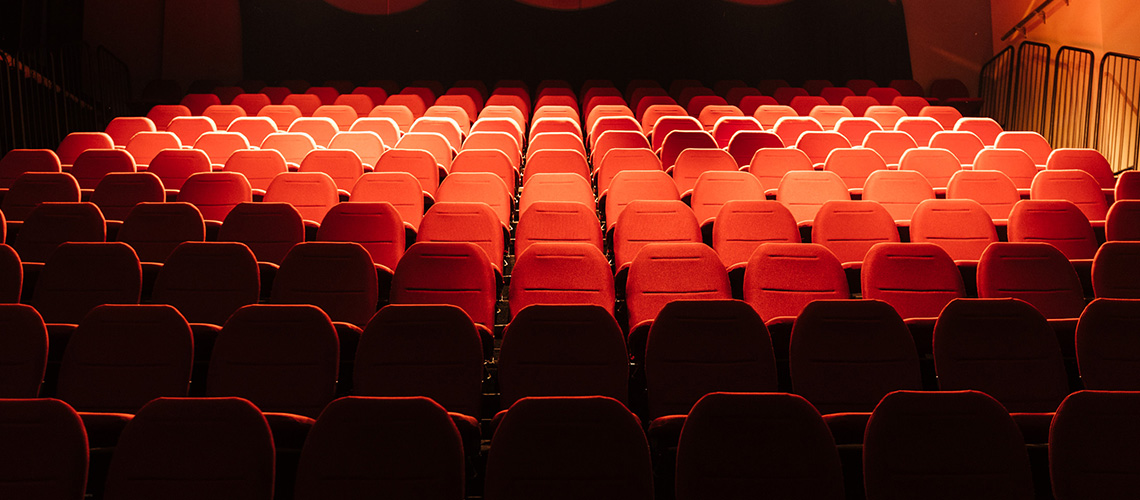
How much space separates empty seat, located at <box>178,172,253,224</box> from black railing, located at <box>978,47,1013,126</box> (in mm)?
6600

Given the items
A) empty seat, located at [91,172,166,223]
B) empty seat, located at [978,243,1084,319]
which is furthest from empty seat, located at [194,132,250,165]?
empty seat, located at [978,243,1084,319]

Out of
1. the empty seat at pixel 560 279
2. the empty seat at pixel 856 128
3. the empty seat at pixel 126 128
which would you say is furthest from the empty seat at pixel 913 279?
the empty seat at pixel 126 128

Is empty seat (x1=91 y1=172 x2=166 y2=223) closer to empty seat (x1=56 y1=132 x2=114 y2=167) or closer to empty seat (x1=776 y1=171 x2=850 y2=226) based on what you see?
empty seat (x1=56 y1=132 x2=114 y2=167)

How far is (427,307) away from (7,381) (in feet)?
3.48

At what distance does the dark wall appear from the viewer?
8.73 metres

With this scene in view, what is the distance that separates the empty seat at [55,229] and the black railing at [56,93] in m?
2.67

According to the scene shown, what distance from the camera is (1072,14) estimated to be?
6.63 metres

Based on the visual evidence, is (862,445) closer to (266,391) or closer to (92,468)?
(266,391)

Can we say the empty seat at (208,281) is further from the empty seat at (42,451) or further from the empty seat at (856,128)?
the empty seat at (856,128)

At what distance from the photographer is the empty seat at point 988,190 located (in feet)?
12.3

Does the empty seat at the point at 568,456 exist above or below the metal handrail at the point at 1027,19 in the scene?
below

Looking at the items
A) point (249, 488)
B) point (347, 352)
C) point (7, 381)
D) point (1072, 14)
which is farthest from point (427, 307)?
point (1072, 14)

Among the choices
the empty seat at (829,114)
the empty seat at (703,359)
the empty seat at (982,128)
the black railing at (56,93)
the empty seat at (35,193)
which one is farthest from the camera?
the empty seat at (829,114)

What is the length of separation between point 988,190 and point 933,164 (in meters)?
0.55
